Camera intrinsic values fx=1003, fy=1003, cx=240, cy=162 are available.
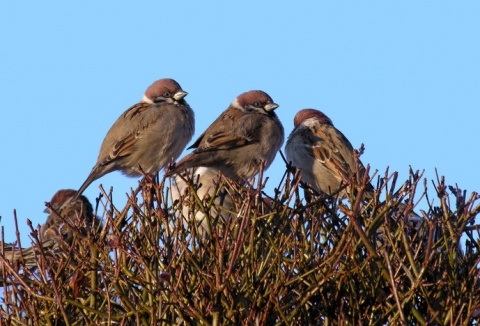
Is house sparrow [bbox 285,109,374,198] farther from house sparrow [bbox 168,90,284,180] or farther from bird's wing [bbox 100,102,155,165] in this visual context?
bird's wing [bbox 100,102,155,165]

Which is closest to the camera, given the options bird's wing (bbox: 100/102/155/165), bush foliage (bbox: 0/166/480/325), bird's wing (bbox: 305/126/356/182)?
bush foliage (bbox: 0/166/480/325)

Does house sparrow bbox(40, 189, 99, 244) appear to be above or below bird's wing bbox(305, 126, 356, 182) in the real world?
below

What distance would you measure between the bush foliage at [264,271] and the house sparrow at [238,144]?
2968mm

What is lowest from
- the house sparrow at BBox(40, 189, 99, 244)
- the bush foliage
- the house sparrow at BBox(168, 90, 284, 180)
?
the bush foliage

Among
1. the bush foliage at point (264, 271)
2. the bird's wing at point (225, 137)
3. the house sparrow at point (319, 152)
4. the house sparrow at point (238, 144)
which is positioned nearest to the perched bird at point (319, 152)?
the house sparrow at point (319, 152)

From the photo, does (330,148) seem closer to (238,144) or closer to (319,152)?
(319,152)

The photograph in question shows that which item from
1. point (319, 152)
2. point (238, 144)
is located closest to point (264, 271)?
point (238, 144)

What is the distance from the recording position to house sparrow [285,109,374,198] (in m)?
7.06

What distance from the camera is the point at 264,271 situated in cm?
312

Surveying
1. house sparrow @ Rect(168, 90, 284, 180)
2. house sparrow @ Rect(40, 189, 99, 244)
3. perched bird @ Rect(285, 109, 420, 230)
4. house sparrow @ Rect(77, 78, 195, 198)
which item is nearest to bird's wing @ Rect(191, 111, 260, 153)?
house sparrow @ Rect(168, 90, 284, 180)

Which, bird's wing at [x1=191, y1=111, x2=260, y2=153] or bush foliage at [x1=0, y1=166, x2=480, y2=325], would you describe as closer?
bush foliage at [x1=0, y1=166, x2=480, y2=325]

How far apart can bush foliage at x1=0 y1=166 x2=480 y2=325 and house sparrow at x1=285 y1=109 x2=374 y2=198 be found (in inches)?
136

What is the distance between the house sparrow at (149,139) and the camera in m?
6.64

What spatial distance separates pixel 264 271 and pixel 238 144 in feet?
11.6
